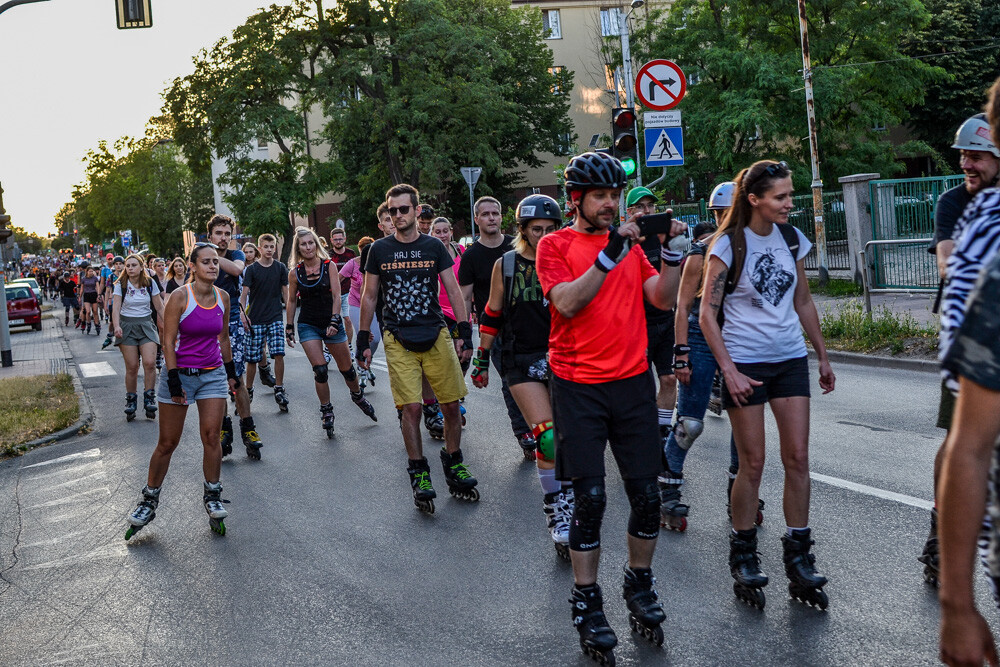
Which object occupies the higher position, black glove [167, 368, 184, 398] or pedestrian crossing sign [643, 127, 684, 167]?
pedestrian crossing sign [643, 127, 684, 167]

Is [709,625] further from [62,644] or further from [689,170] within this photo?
[689,170]

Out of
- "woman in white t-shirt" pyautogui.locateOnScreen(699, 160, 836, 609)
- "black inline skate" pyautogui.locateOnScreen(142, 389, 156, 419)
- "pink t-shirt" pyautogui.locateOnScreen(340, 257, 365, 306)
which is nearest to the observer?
"woman in white t-shirt" pyautogui.locateOnScreen(699, 160, 836, 609)

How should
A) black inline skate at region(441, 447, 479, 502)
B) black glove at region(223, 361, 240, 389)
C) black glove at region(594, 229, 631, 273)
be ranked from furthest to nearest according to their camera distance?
black glove at region(223, 361, 240, 389) < black inline skate at region(441, 447, 479, 502) < black glove at region(594, 229, 631, 273)

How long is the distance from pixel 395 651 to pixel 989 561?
2900 millimetres

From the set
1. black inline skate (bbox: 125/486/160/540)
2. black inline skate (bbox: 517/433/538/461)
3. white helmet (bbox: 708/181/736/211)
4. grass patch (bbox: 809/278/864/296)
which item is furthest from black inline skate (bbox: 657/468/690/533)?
grass patch (bbox: 809/278/864/296)

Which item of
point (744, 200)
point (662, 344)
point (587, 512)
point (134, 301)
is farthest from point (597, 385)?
point (134, 301)

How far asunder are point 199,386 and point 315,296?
3690mm

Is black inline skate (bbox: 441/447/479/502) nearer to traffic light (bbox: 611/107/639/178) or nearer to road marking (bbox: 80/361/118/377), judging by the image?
traffic light (bbox: 611/107/639/178)

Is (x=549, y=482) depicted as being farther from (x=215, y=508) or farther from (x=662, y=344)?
(x=215, y=508)

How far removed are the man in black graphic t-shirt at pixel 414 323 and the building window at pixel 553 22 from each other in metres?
52.8

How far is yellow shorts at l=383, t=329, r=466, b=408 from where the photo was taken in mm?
7359

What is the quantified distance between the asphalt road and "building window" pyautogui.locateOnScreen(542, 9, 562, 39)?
2022 inches

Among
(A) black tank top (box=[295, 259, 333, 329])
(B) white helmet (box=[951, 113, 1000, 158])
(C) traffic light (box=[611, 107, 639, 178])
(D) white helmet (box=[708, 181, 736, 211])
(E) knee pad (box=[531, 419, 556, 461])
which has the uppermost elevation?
(C) traffic light (box=[611, 107, 639, 178])

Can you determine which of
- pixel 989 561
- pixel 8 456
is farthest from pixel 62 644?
pixel 8 456
